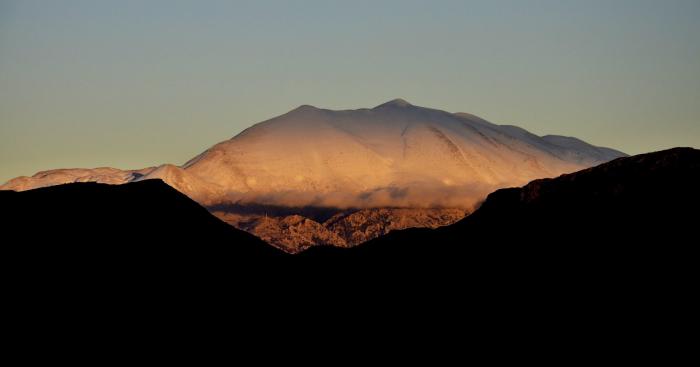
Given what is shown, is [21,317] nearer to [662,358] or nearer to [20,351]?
[20,351]

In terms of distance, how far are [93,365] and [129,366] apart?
660cm

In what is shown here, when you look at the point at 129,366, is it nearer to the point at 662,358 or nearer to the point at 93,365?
the point at 93,365

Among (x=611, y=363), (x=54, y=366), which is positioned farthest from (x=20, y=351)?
(x=611, y=363)

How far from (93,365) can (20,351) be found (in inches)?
422

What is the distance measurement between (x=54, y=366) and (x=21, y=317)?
13491mm

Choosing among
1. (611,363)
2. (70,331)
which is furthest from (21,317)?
(611,363)

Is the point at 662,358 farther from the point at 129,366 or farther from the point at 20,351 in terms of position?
the point at 20,351

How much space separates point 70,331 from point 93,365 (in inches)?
375

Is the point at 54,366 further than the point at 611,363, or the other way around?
the point at 611,363

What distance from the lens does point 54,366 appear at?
18712cm

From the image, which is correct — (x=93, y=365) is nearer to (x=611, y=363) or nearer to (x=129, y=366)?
(x=129, y=366)

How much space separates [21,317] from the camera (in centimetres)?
19675

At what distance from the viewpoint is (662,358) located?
195 metres

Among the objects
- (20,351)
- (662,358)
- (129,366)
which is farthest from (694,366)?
(20,351)
